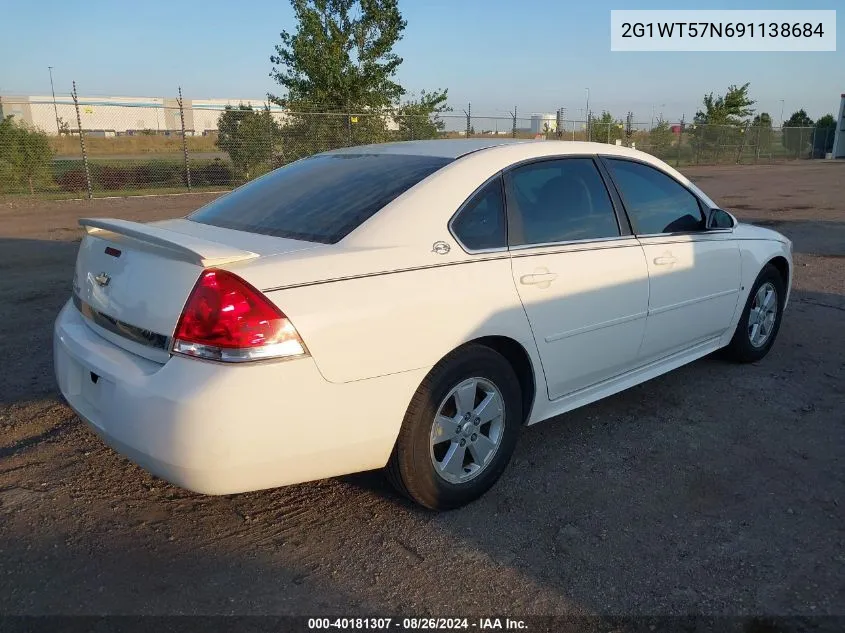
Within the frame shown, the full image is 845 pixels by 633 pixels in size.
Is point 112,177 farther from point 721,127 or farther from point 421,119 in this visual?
point 721,127

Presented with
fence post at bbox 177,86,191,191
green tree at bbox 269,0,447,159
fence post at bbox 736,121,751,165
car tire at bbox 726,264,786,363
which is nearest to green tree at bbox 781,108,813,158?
fence post at bbox 736,121,751,165

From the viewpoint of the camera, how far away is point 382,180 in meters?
3.25

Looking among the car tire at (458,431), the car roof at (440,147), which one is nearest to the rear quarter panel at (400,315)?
the car tire at (458,431)

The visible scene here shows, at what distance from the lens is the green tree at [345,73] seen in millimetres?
19844

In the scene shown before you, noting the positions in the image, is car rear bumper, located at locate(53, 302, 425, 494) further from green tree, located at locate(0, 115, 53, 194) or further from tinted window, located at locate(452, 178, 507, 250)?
green tree, located at locate(0, 115, 53, 194)

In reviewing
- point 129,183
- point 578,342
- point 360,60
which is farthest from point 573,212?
point 360,60

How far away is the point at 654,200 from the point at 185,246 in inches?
108

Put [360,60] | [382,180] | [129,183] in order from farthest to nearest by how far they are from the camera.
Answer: [360,60] < [129,183] < [382,180]

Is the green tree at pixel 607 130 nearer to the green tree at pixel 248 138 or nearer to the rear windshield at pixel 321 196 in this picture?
the green tree at pixel 248 138

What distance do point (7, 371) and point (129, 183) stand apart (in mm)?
14476

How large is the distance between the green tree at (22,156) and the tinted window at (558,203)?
1537cm

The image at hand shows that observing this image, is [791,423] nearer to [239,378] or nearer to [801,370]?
[801,370]

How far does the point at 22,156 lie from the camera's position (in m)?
15.6

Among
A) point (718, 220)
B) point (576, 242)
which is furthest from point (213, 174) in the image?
point (576, 242)
